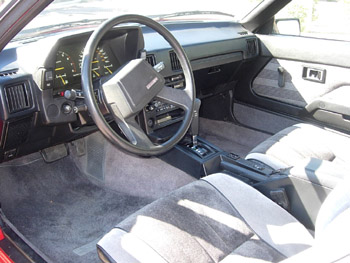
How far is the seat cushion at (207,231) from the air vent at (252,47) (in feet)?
5.46

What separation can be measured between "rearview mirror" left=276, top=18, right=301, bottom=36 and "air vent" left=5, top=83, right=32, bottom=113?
6.72 ft

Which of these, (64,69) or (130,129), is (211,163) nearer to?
(130,129)

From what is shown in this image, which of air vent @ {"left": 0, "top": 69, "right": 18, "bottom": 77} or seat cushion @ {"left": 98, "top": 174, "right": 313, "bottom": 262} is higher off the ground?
air vent @ {"left": 0, "top": 69, "right": 18, "bottom": 77}

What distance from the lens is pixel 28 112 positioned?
190 centimetres

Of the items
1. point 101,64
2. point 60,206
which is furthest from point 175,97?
point 60,206

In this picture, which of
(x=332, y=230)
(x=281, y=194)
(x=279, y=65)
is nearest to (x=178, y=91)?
(x=281, y=194)

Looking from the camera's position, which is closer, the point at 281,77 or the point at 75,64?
the point at 75,64

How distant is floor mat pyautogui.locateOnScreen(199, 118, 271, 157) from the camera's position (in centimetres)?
329

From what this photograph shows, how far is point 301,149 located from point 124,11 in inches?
50.8

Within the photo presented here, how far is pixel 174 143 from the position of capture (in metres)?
1.86

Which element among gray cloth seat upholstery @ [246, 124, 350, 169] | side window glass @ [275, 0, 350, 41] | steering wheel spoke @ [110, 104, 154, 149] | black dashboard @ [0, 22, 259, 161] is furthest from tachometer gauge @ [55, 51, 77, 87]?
side window glass @ [275, 0, 350, 41]

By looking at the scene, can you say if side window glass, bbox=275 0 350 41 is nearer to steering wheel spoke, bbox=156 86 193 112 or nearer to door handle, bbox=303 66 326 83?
door handle, bbox=303 66 326 83

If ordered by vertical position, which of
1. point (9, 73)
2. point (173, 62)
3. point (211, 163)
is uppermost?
point (9, 73)

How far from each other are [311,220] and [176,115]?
37.3 inches
